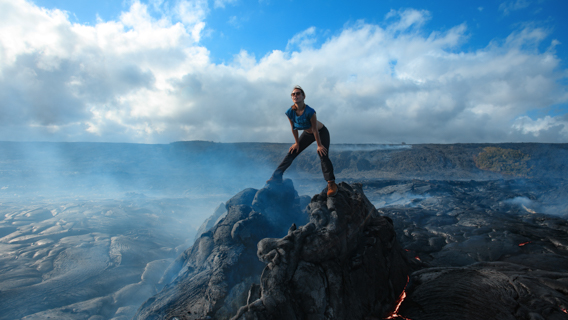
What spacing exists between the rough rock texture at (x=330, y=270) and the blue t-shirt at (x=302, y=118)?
103cm

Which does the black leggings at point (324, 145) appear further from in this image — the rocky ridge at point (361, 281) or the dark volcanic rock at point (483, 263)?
the dark volcanic rock at point (483, 263)

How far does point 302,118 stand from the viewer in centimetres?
337

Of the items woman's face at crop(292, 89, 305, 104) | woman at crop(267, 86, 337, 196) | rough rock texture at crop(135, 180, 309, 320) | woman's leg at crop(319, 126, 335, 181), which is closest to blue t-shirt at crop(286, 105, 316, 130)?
woman at crop(267, 86, 337, 196)

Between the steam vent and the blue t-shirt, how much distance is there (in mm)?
996

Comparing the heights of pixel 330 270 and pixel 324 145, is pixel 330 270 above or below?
below

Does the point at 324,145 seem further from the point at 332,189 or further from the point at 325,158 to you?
the point at 332,189

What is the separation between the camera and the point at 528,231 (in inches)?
242

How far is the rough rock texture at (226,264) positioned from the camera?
397 centimetres

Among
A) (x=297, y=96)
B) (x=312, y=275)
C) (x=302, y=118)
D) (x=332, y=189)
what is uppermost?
(x=297, y=96)

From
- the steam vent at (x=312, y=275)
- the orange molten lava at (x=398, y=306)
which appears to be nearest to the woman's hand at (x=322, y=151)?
the steam vent at (x=312, y=275)

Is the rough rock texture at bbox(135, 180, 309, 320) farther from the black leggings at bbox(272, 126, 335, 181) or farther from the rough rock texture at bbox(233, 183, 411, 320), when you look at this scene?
the black leggings at bbox(272, 126, 335, 181)

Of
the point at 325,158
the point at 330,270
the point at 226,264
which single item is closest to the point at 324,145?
the point at 325,158

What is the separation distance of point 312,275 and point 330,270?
219 millimetres

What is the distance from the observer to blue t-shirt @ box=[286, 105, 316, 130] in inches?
131
